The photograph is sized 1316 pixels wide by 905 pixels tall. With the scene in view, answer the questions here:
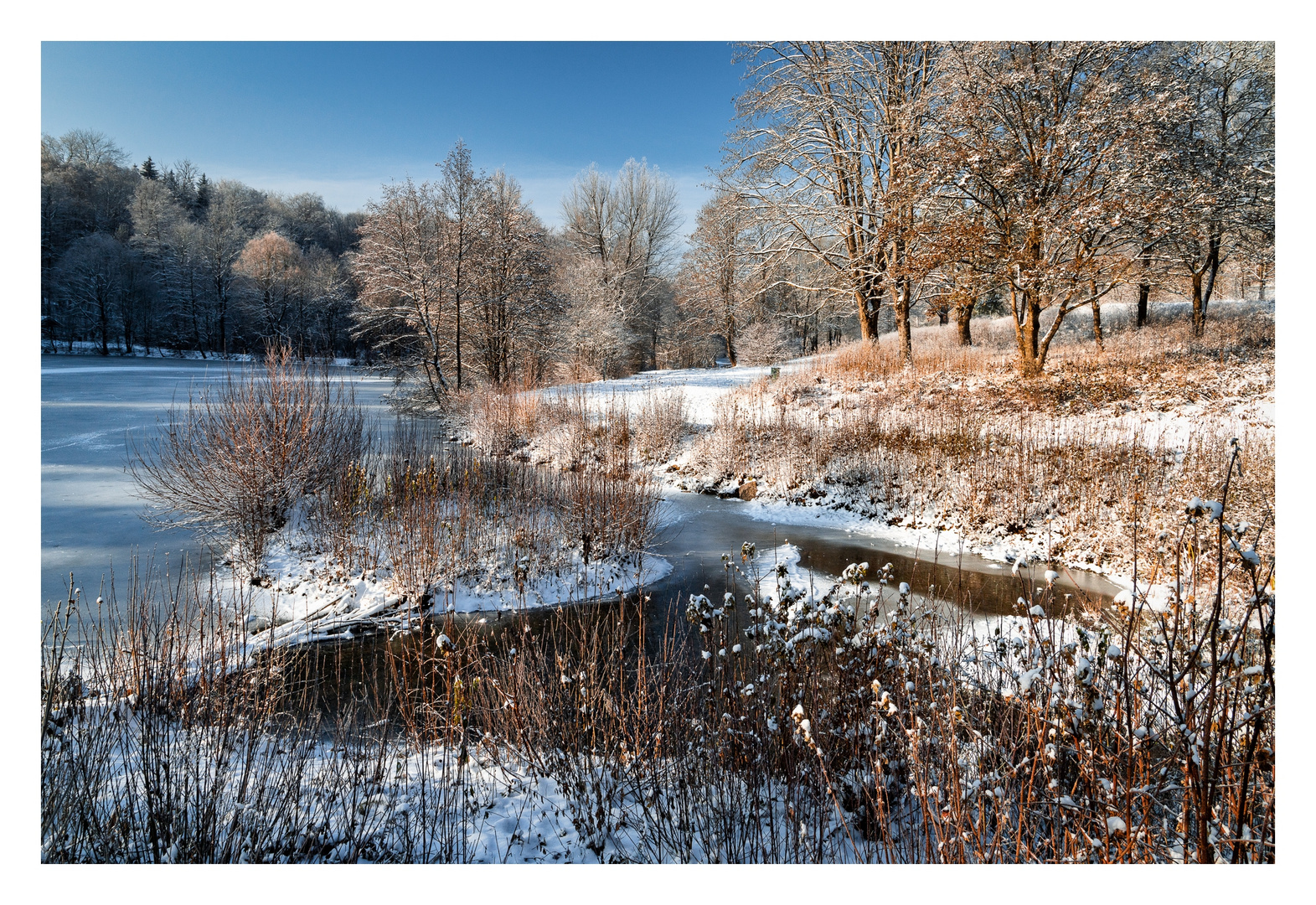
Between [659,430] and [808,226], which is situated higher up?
[808,226]

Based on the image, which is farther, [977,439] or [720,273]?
[720,273]

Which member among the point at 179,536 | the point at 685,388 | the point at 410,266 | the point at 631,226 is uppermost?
the point at 631,226

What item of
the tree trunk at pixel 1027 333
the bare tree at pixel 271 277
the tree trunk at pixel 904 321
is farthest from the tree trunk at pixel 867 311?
the bare tree at pixel 271 277

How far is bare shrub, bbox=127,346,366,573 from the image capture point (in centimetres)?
592

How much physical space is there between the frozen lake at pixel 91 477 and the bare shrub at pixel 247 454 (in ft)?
0.91

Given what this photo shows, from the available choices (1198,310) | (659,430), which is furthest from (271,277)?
(1198,310)

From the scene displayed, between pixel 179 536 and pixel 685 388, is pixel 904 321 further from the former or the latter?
pixel 179 536

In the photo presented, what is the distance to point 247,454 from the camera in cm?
604

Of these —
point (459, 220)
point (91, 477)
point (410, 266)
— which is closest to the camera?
point (91, 477)

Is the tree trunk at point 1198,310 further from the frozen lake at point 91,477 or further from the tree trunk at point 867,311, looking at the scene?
the frozen lake at point 91,477

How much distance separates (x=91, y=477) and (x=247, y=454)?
8.06 ft

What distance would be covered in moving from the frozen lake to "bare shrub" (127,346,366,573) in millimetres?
277

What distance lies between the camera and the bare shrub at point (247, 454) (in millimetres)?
5918

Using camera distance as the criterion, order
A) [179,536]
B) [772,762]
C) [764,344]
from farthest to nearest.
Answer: [764,344] → [179,536] → [772,762]
